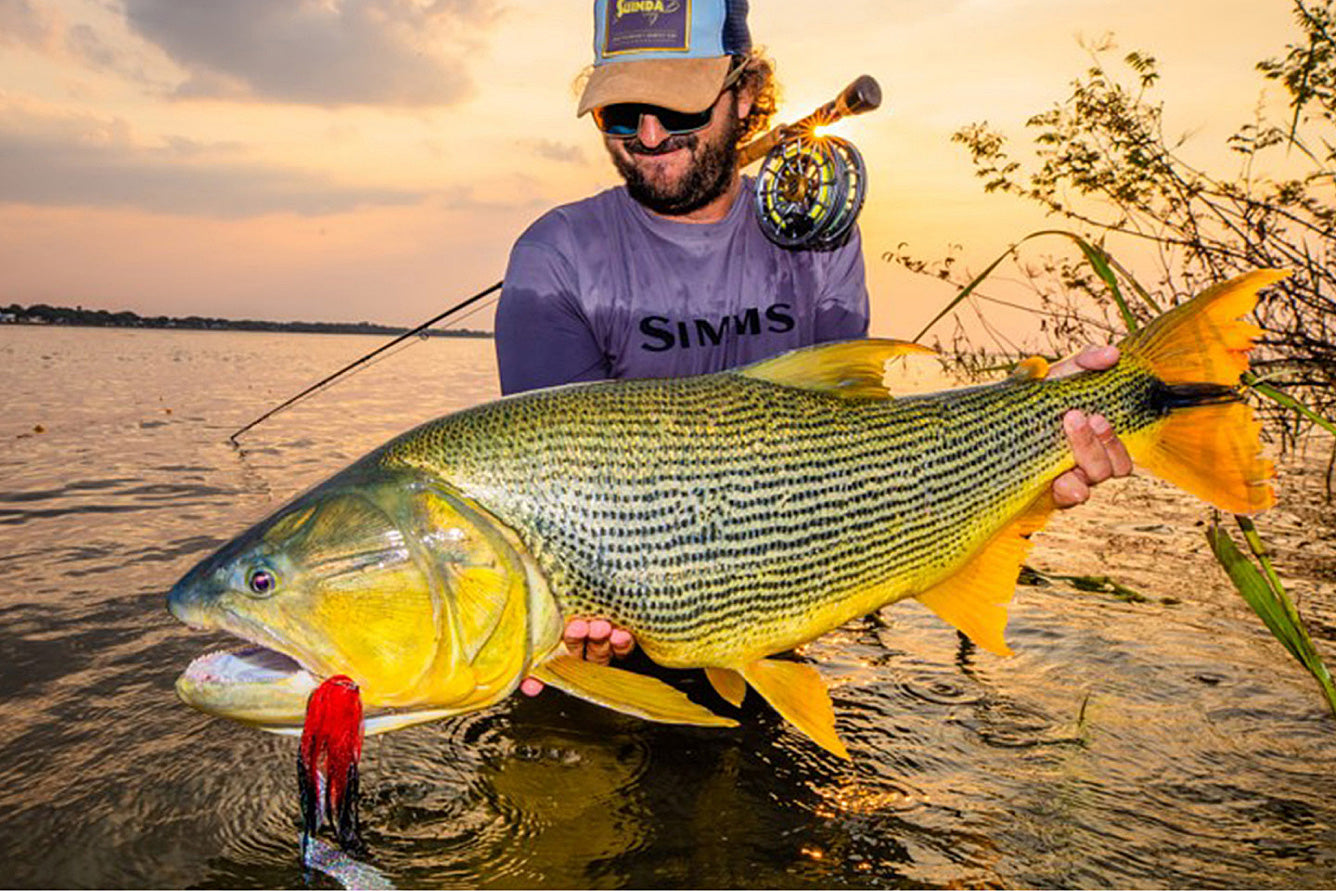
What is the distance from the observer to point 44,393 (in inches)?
751

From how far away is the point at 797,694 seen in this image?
2713 mm

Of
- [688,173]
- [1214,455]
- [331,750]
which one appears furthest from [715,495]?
[688,173]

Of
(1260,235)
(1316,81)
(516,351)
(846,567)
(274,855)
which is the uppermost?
(1316,81)

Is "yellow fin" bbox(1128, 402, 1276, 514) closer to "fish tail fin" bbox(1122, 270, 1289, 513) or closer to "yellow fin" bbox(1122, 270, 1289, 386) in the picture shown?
"fish tail fin" bbox(1122, 270, 1289, 513)

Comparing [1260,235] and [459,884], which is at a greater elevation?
[1260,235]

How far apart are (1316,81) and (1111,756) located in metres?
5.68

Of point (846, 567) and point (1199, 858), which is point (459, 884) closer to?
point (846, 567)

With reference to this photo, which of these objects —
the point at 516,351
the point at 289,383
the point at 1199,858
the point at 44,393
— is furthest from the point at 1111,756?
the point at 289,383

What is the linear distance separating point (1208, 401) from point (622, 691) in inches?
82.8

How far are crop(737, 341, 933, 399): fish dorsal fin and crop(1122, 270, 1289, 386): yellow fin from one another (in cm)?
88

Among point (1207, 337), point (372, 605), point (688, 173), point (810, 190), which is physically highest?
point (688, 173)

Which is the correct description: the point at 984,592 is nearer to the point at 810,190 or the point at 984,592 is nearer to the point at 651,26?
the point at 810,190

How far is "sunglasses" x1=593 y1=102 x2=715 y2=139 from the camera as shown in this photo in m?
4.00

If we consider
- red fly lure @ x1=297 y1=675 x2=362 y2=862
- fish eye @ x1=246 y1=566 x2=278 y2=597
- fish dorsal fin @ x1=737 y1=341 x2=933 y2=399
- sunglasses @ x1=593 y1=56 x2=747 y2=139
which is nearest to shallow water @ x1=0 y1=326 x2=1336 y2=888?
red fly lure @ x1=297 y1=675 x2=362 y2=862
